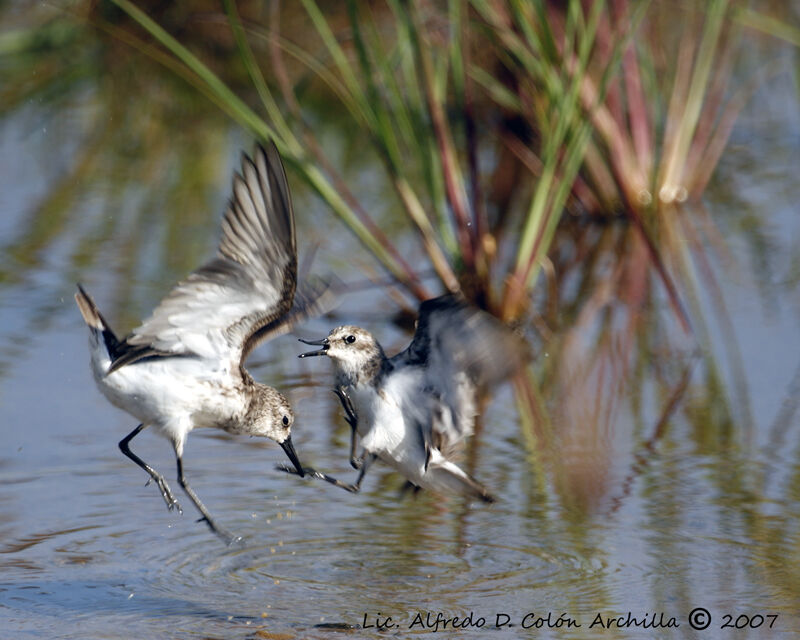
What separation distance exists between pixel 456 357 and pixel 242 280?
2.50 ft

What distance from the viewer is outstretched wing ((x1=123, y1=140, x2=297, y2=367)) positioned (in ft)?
15.0

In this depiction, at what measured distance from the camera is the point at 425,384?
15.5ft

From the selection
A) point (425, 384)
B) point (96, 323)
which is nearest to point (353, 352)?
point (425, 384)

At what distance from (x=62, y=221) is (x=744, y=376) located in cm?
513

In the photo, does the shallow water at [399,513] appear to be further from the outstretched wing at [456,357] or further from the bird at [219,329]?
the outstretched wing at [456,357]

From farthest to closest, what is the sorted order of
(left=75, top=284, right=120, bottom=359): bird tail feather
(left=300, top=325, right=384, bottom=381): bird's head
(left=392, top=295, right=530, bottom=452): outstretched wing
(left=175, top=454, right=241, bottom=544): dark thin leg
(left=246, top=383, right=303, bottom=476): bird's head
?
(left=246, top=383, right=303, bottom=476): bird's head, (left=175, top=454, right=241, bottom=544): dark thin leg, (left=75, top=284, right=120, bottom=359): bird tail feather, (left=300, top=325, right=384, bottom=381): bird's head, (left=392, top=295, right=530, bottom=452): outstretched wing

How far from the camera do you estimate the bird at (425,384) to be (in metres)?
4.52

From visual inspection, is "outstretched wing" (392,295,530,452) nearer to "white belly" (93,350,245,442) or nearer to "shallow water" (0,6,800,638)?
"shallow water" (0,6,800,638)

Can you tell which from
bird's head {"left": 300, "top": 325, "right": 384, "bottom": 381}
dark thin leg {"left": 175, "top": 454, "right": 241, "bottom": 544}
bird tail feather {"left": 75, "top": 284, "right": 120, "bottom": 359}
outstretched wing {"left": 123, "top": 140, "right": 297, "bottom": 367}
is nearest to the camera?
outstretched wing {"left": 123, "top": 140, "right": 297, "bottom": 367}

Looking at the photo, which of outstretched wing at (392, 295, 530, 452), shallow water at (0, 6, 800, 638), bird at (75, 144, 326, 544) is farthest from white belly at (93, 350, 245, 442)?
outstretched wing at (392, 295, 530, 452)

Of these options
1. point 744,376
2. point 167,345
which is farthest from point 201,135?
point 167,345

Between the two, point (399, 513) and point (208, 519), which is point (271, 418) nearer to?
point (208, 519)

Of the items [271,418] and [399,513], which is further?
[399,513]

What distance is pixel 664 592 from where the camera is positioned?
461cm
